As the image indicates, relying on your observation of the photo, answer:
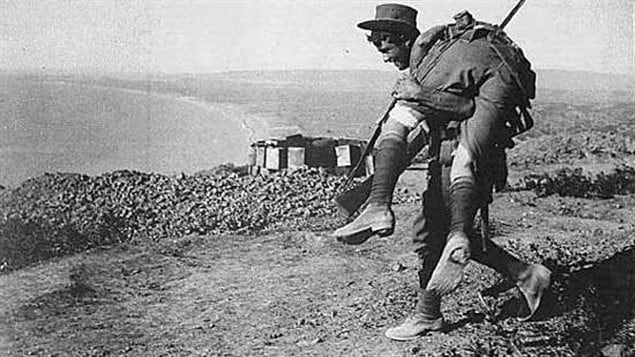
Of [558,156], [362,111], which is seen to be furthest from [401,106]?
[362,111]

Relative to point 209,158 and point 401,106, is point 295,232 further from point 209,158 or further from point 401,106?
point 209,158

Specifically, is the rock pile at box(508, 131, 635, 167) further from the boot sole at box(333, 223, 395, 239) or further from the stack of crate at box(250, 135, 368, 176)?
the boot sole at box(333, 223, 395, 239)

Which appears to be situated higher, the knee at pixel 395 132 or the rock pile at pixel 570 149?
the knee at pixel 395 132

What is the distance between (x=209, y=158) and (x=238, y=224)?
10.3 metres

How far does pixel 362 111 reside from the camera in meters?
30.8

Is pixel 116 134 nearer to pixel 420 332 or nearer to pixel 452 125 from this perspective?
pixel 420 332

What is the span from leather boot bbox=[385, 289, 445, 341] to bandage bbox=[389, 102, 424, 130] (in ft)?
3.00

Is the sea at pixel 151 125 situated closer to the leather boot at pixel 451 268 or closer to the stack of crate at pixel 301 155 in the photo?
the stack of crate at pixel 301 155

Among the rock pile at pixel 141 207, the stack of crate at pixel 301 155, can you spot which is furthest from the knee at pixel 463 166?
the stack of crate at pixel 301 155

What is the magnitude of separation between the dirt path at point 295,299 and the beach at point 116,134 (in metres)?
8.47

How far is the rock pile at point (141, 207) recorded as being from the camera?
25.8 ft

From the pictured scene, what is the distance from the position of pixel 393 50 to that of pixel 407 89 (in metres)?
0.36

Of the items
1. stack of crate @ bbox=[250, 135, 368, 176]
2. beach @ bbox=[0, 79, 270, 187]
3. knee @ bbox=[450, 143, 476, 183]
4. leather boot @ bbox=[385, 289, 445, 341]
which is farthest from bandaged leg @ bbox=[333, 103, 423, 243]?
beach @ bbox=[0, 79, 270, 187]

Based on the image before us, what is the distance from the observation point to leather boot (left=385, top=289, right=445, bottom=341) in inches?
149
